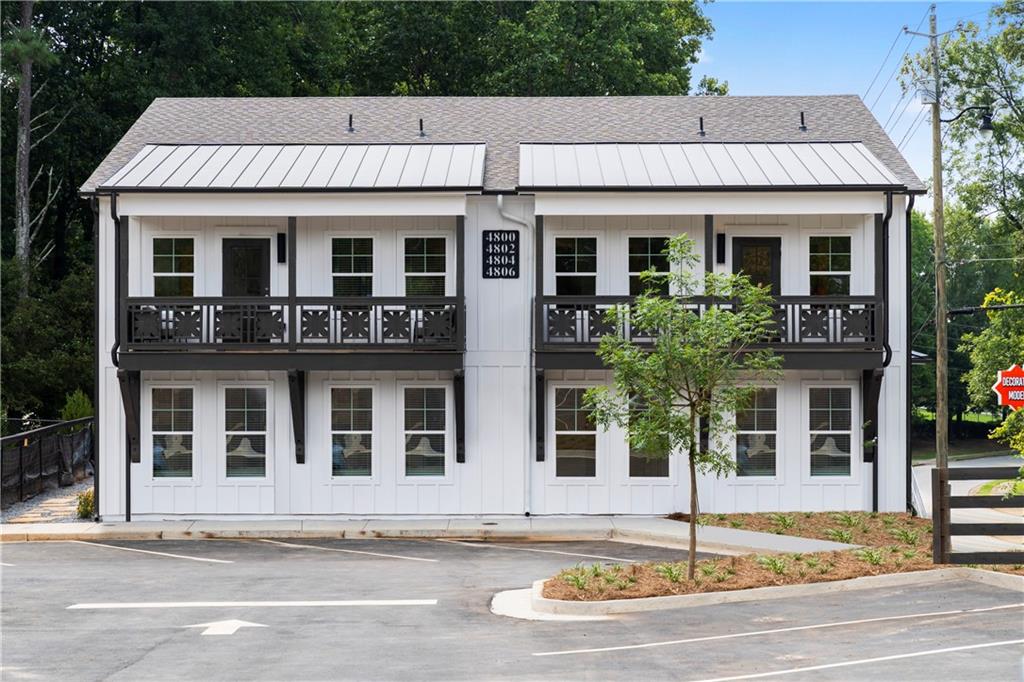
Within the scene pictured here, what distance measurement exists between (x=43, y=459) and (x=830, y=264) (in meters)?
18.3

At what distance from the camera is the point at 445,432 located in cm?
2492

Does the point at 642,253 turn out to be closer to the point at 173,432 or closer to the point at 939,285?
the point at 939,285

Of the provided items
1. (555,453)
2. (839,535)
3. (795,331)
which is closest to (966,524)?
(839,535)

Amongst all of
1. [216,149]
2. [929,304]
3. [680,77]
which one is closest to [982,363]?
[680,77]

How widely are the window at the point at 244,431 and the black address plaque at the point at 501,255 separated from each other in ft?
17.1

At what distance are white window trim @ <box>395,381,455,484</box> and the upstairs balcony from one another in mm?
2215

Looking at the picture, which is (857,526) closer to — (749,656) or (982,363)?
(749,656)

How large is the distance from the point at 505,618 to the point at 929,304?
71529 mm

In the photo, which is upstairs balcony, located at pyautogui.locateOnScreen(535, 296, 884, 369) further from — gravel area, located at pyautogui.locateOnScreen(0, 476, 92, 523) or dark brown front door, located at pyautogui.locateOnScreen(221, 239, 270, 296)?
gravel area, located at pyautogui.locateOnScreen(0, 476, 92, 523)

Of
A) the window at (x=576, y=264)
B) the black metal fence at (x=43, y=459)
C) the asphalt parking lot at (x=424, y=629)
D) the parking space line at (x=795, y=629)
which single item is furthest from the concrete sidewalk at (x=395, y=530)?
the parking space line at (x=795, y=629)

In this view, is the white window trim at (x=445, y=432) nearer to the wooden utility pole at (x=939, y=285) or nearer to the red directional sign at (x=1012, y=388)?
the wooden utility pole at (x=939, y=285)

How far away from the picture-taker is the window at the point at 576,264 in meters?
25.2

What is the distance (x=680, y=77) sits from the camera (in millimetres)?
54531

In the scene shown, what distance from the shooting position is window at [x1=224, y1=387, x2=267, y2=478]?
24.9 metres
